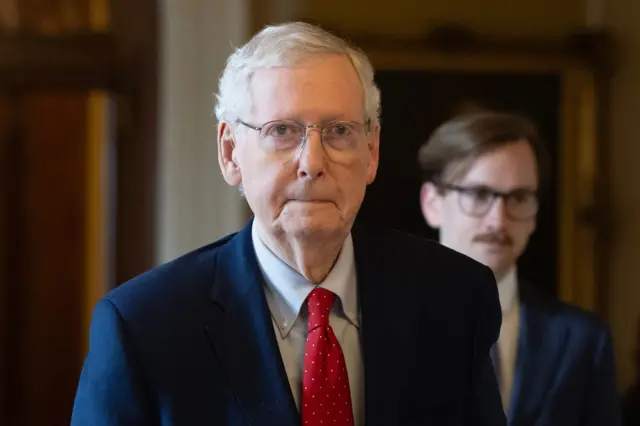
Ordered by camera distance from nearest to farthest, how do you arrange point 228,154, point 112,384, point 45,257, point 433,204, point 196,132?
point 112,384 → point 228,154 → point 433,204 → point 196,132 → point 45,257

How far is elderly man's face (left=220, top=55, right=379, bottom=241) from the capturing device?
0.87 m

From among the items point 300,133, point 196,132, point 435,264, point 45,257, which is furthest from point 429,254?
point 45,257

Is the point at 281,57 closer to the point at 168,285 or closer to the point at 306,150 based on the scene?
the point at 306,150

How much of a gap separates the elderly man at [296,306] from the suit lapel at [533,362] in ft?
0.34

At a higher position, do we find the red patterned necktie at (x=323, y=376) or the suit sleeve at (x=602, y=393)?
the red patterned necktie at (x=323, y=376)

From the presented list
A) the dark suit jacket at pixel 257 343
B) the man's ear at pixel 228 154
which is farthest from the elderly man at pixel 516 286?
the man's ear at pixel 228 154

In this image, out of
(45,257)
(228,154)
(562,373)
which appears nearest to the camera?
(228,154)

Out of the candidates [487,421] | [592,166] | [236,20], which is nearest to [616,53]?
[592,166]

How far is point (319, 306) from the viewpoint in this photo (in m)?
0.93

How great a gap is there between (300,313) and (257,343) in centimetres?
7

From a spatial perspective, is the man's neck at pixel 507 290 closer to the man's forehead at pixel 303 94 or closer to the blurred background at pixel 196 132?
the man's forehead at pixel 303 94

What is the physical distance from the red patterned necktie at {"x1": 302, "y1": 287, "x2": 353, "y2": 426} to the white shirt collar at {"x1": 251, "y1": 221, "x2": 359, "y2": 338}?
0.02 metres

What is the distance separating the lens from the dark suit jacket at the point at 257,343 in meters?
0.87

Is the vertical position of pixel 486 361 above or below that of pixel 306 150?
below
